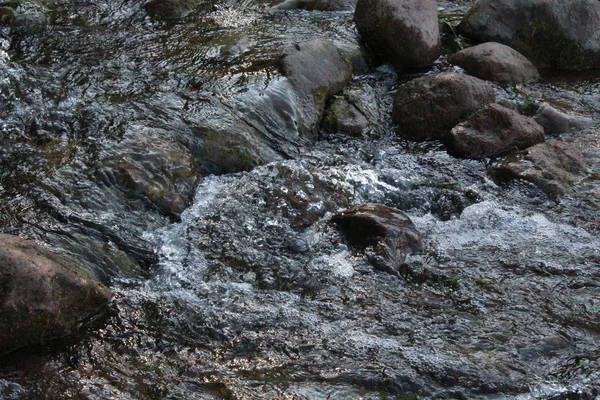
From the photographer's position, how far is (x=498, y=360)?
4.09 metres

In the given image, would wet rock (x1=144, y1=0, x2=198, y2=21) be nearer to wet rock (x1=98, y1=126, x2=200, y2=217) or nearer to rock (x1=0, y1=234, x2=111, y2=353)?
wet rock (x1=98, y1=126, x2=200, y2=217)

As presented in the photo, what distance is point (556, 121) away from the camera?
730 cm

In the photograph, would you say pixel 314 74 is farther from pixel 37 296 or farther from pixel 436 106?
pixel 37 296

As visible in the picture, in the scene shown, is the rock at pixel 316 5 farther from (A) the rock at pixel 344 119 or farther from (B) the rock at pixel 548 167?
(B) the rock at pixel 548 167

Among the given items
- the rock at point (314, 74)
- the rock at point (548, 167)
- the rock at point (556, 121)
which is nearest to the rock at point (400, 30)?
the rock at point (314, 74)

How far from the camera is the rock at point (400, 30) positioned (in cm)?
793

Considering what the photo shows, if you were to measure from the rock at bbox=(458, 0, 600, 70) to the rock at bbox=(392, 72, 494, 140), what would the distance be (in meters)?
2.11

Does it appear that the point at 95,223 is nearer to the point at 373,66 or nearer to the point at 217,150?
the point at 217,150

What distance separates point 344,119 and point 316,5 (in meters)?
2.91

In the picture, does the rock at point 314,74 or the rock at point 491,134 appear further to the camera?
the rock at point 314,74

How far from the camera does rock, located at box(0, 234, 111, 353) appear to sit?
3836mm

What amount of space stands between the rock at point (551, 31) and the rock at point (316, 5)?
5.83 ft

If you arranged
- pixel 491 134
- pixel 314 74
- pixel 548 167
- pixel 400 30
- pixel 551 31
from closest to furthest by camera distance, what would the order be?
pixel 548 167 < pixel 491 134 < pixel 314 74 < pixel 400 30 < pixel 551 31

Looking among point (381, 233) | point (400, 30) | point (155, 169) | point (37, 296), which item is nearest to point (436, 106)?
point (400, 30)
